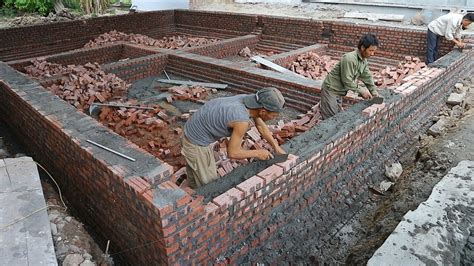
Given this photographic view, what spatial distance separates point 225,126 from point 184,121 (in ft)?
10.4

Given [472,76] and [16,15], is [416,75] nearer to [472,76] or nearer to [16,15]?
[472,76]

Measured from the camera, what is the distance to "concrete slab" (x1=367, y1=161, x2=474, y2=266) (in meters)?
2.69

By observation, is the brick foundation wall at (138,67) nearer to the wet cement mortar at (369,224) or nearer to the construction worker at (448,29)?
the wet cement mortar at (369,224)

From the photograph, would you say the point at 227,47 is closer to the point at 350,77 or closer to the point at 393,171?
the point at 350,77

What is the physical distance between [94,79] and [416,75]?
5.82 m

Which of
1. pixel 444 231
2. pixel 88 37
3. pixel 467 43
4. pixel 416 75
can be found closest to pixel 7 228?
pixel 444 231

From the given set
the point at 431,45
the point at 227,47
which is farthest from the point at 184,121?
the point at 431,45

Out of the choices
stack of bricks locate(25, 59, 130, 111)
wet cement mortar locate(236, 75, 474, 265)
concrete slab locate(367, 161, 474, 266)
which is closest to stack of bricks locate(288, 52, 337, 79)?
wet cement mortar locate(236, 75, 474, 265)

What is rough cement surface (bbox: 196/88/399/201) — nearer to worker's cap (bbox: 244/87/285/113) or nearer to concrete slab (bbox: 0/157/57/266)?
worker's cap (bbox: 244/87/285/113)

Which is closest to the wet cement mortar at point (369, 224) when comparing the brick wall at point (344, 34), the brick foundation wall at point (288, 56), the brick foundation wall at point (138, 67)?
the brick wall at point (344, 34)

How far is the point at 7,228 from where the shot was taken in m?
2.56

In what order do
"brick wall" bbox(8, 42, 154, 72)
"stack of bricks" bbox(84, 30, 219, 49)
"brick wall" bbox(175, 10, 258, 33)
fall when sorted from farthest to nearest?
"brick wall" bbox(175, 10, 258, 33) < "stack of bricks" bbox(84, 30, 219, 49) < "brick wall" bbox(8, 42, 154, 72)

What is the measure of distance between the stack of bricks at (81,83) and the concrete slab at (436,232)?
516cm

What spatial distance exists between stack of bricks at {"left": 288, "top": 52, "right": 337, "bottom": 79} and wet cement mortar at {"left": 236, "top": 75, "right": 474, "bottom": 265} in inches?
122
